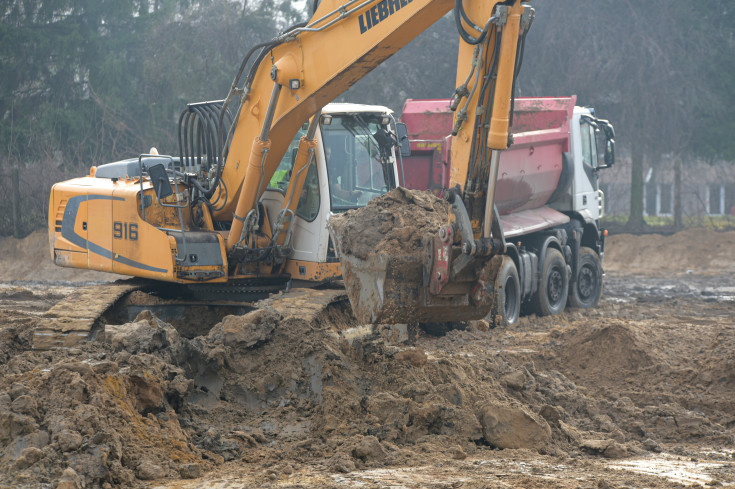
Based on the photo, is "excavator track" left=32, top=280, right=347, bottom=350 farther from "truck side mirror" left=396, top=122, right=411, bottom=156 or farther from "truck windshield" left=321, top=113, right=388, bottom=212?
"truck side mirror" left=396, top=122, right=411, bottom=156

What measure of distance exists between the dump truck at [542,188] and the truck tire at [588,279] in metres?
0.02

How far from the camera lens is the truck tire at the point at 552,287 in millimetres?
13234

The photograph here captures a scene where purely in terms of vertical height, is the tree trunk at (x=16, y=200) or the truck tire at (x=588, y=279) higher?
the tree trunk at (x=16, y=200)

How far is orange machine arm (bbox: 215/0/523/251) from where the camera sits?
6.16m

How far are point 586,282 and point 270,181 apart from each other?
767cm

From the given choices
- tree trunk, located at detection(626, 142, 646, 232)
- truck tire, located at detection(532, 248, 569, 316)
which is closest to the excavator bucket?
truck tire, located at detection(532, 248, 569, 316)

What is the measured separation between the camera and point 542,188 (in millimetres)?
13492

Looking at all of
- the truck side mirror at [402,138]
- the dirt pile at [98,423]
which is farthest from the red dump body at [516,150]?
the dirt pile at [98,423]

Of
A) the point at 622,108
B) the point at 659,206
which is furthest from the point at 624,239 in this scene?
the point at 659,206

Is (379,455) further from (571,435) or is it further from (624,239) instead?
(624,239)

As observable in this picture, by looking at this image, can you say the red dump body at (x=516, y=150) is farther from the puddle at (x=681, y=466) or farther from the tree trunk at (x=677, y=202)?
the tree trunk at (x=677, y=202)

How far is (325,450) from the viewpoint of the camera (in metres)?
5.68

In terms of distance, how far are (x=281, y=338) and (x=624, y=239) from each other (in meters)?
17.0

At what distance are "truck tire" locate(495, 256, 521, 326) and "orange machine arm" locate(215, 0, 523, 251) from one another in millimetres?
4565
